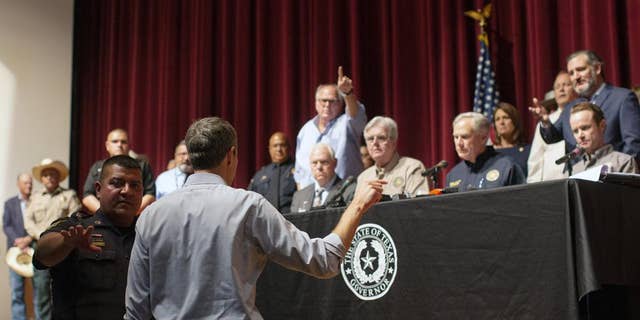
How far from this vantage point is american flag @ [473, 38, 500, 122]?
6691 millimetres

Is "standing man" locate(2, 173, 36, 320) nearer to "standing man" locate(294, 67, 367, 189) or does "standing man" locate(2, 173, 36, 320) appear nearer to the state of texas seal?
"standing man" locate(294, 67, 367, 189)

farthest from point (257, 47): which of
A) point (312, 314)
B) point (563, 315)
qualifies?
point (563, 315)

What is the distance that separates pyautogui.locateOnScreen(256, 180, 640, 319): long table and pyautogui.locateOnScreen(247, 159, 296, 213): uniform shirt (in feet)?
7.88

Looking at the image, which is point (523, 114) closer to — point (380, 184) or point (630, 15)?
point (630, 15)

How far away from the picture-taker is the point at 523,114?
6.65 metres

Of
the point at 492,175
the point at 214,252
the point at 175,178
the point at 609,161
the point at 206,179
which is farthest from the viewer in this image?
the point at 175,178

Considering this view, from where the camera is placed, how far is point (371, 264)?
345cm

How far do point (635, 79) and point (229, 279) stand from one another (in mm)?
4735

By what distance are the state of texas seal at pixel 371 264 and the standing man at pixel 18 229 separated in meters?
5.25

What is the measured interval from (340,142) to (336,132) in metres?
0.09

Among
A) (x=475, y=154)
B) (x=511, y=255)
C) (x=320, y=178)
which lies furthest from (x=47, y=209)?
(x=511, y=255)

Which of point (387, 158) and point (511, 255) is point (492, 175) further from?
point (511, 255)

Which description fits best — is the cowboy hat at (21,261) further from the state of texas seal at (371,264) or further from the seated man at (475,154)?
the state of texas seal at (371,264)

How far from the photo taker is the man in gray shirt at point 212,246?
7.10ft
